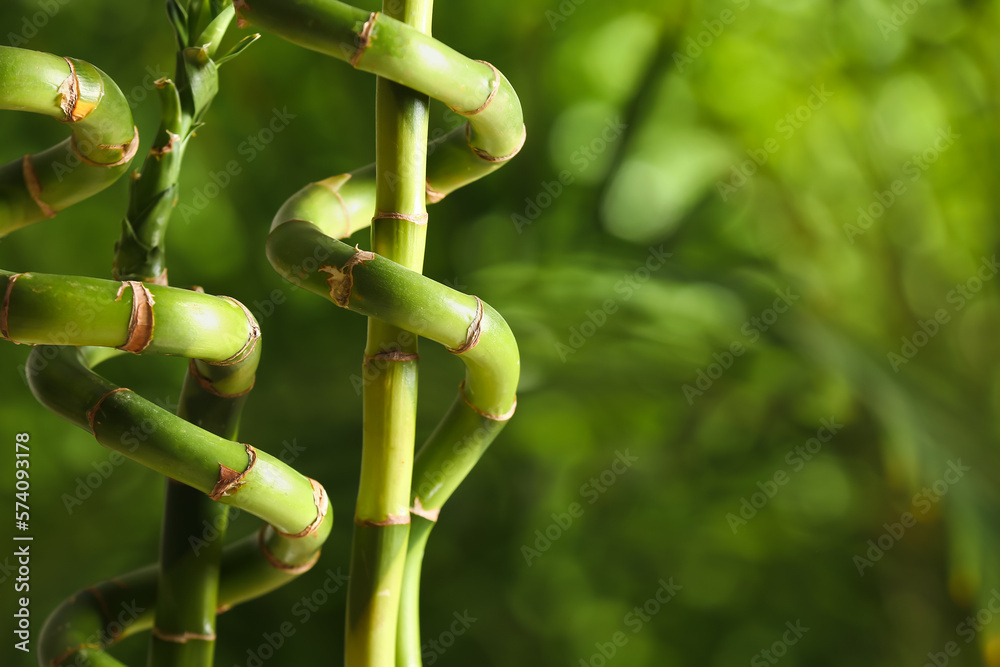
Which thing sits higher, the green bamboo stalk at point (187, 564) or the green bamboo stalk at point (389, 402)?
the green bamboo stalk at point (389, 402)

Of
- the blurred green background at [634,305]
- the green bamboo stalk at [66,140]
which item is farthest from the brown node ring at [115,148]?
the blurred green background at [634,305]

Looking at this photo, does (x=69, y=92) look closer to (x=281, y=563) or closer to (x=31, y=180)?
(x=31, y=180)

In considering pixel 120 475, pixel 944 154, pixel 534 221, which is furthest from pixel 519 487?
pixel 944 154

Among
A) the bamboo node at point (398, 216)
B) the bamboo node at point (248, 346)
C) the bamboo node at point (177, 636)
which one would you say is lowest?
the bamboo node at point (177, 636)

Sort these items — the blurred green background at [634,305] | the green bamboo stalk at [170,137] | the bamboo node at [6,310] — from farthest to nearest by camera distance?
the blurred green background at [634,305], the green bamboo stalk at [170,137], the bamboo node at [6,310]

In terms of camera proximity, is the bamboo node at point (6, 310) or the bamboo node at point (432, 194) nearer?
the bamboo node at point (6, 310)

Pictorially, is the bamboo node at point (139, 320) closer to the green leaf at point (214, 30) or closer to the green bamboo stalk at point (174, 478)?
the green bamboo stalk at point (174, 478)

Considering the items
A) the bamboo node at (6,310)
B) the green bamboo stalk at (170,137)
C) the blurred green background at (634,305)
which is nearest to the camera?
the bamboo node at (6,310)

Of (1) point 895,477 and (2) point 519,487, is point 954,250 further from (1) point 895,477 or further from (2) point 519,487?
(2) point 519,487
